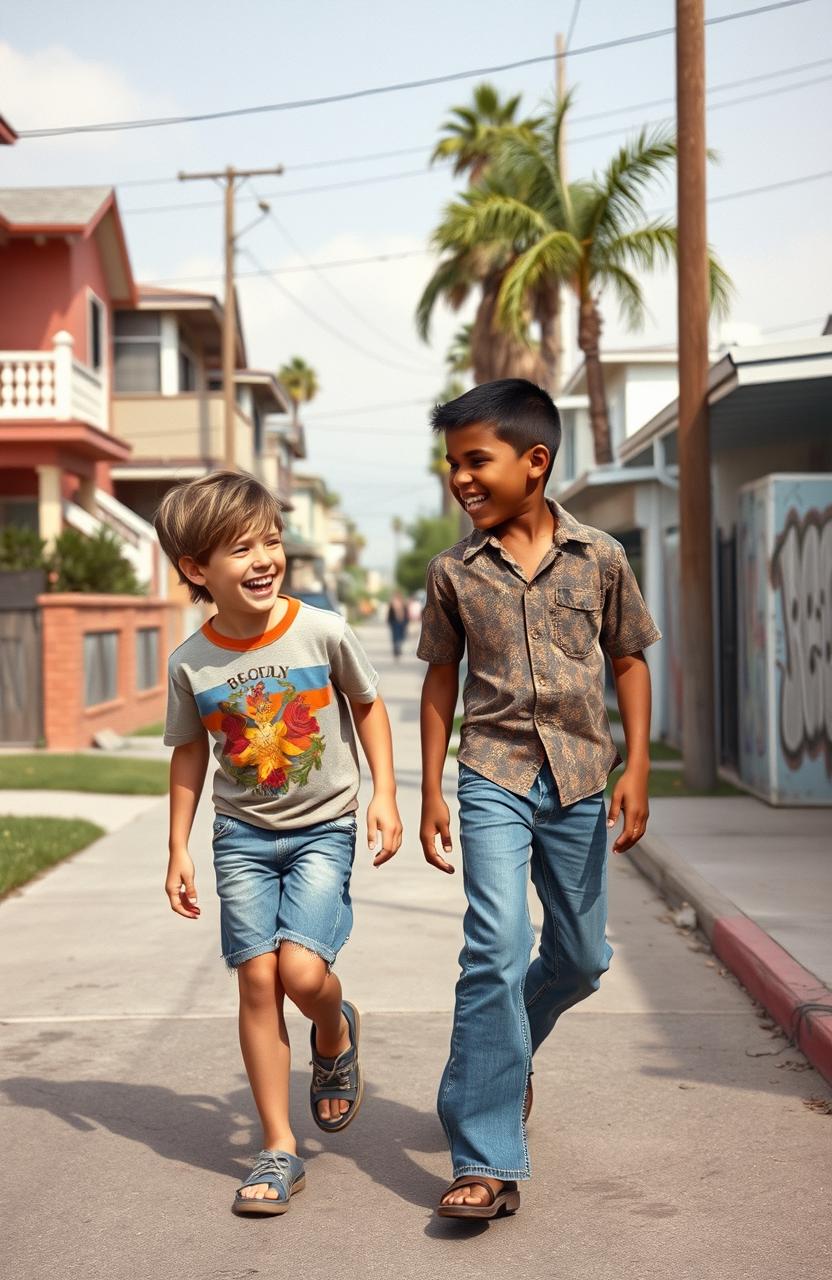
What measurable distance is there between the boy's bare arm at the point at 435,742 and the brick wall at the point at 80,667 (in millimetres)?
14121

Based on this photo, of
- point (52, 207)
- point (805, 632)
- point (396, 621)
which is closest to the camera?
point (805, 632)

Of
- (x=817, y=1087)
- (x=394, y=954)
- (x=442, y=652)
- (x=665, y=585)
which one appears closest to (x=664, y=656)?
(x=665, y=585)

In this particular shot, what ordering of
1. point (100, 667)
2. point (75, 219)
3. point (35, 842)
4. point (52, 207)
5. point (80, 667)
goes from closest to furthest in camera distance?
1. point (35, 842)
2. point (80, 667)
3. point (100, 667)
4. point (75, 219)
5. point (52, 207)

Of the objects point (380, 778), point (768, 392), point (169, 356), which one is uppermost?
point (169, 356)

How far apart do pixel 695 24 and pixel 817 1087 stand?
32.5ft

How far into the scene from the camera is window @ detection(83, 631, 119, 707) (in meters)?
18.9

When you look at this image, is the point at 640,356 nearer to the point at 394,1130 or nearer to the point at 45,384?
the point at 45,384

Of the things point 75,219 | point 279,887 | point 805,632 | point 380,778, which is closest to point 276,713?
point 380,778

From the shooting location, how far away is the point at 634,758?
4.27m

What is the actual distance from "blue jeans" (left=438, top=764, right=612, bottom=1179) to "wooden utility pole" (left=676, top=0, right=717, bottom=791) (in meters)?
9.08

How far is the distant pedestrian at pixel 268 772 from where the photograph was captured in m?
4.20

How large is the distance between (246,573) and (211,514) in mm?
184

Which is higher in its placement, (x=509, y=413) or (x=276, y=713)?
(x=509, y=413)

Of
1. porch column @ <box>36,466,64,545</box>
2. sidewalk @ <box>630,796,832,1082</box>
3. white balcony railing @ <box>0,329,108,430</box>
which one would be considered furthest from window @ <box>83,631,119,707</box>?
sidewalk @ <box>630,796,832,1082</box>
